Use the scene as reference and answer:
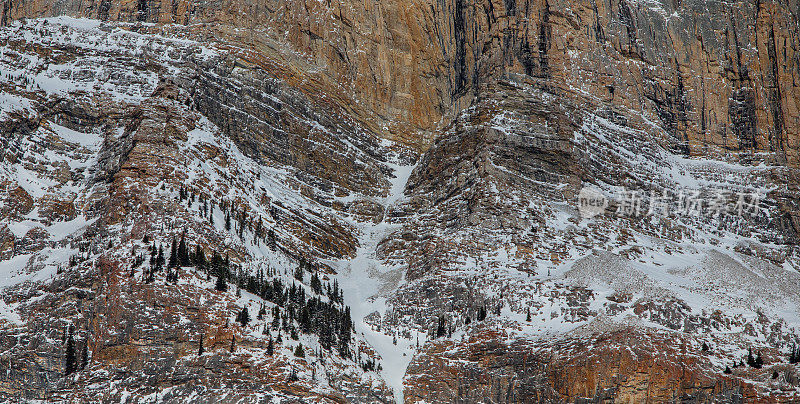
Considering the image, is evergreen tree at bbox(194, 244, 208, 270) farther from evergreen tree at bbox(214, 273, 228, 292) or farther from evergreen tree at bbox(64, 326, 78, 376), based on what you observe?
evergreen tree at bbox(64, 326, 78, 376)

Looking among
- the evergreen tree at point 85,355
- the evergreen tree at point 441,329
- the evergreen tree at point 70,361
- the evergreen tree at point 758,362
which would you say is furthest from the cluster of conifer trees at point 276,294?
the evergreen tree at point 758,362

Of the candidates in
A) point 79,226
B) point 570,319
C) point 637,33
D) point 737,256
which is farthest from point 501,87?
point 79,226

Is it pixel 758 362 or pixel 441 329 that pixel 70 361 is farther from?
pixel 758 362

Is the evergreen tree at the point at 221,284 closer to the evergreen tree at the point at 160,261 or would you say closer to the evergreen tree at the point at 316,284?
the evergreen tree at the point at 160,261

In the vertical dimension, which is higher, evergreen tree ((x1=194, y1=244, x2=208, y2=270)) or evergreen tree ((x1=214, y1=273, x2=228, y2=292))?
evergreen tree ((x1=194, y1=244, x2=208, y2=270))

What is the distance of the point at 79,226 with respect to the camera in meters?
120

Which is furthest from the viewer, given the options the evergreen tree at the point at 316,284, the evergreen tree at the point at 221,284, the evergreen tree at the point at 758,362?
the evergreen tree at the point at 316,284

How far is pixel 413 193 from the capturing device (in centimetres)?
15300

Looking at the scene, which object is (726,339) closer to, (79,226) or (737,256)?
(737,256)

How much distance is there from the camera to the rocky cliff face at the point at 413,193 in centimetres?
10650

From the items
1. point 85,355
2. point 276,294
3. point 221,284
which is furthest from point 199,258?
point 85,355

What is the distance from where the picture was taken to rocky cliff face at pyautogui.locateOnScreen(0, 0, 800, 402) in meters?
106

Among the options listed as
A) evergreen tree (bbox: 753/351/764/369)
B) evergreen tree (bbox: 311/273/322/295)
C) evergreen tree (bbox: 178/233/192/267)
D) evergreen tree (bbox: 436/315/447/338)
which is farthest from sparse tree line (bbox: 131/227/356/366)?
evergreen tree (bbox: 753/351/764/369)

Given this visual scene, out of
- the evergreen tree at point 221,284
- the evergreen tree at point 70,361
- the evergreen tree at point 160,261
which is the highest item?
the evergreen tree at point 160,261
